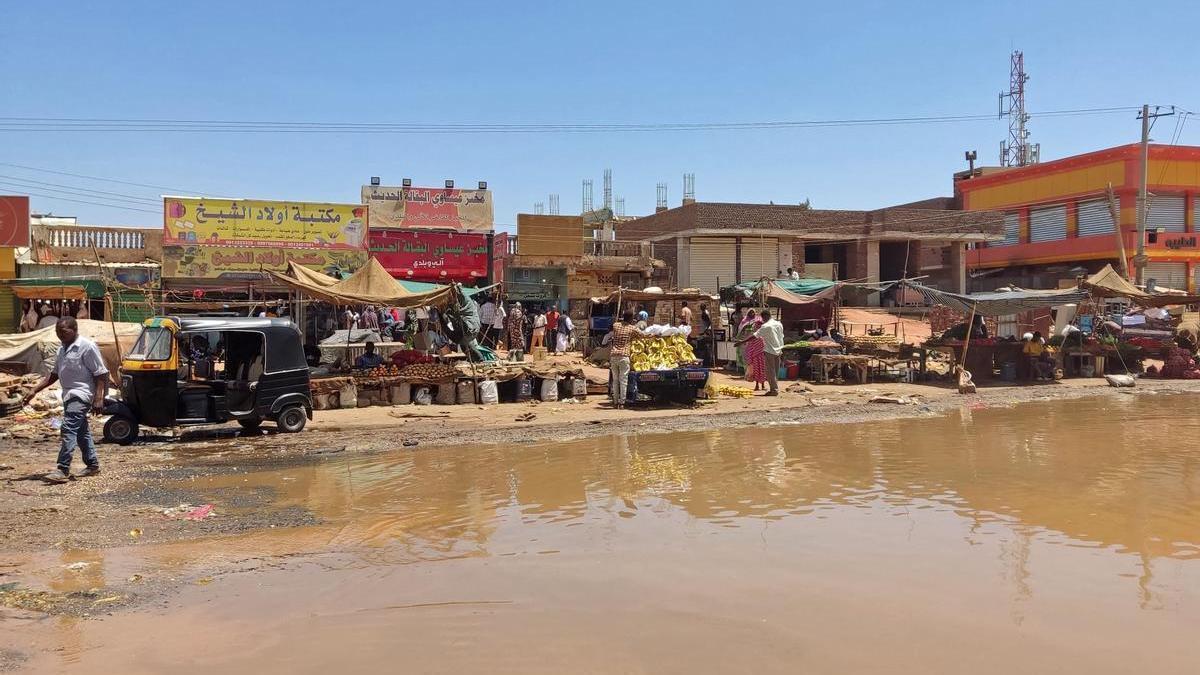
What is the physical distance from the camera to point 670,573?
606 centimetres

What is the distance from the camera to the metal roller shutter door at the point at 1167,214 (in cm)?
3594

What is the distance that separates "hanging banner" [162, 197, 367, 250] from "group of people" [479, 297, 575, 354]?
14.7 feet

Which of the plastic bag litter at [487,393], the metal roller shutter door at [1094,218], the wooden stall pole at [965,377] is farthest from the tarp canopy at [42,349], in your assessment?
the metal roller shutter door at [1094,218]

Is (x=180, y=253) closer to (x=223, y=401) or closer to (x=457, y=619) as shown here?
(x=223, y=401)

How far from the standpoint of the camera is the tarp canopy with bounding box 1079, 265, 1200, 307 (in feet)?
70.9

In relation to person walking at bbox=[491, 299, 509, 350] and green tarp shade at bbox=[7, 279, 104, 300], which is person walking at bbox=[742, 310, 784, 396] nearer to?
person walking at bbox=[491, 299, 509, 350]

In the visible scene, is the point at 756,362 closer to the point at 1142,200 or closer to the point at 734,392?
the point at 734,392

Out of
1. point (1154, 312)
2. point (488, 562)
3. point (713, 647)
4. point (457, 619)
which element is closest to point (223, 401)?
point (488, 562)

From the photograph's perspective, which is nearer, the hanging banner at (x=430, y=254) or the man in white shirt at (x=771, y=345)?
the man in white shirt at (x=771, y=345)

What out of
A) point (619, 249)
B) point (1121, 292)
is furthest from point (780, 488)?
point (619, 249)

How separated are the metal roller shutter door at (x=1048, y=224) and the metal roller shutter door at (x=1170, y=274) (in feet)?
12.5

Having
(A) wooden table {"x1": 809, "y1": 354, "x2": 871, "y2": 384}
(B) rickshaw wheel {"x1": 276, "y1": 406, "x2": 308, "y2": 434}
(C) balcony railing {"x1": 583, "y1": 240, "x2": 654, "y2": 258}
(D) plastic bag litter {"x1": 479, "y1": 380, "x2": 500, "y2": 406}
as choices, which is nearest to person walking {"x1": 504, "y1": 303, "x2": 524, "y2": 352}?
(C) balcony railing {"x1": 583, "y1": 240, "x2": 654, "y2": 258}

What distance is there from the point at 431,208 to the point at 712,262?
10.7 meters

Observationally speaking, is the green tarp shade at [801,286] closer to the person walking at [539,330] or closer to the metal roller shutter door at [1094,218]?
the person walking at [539,330]
